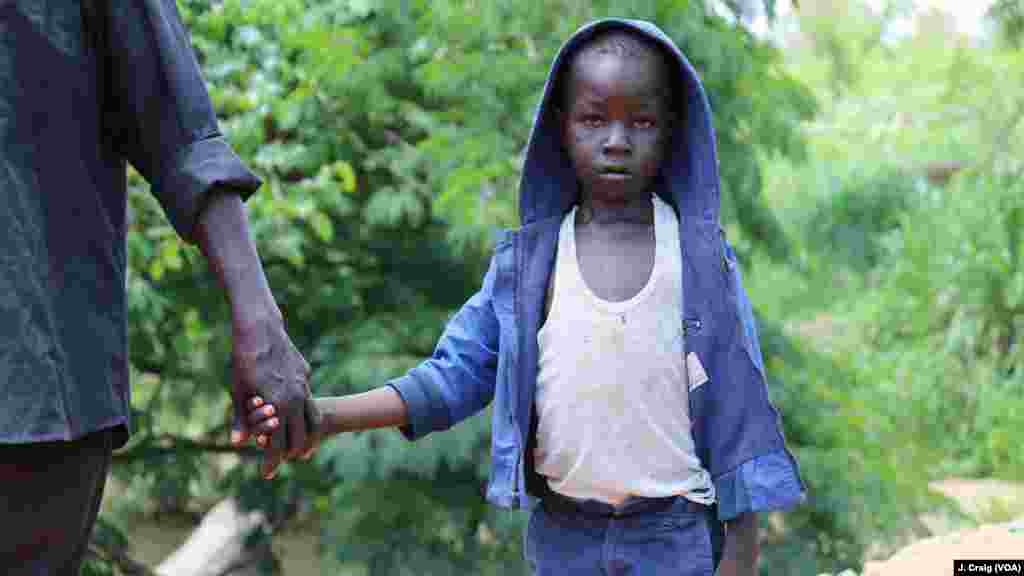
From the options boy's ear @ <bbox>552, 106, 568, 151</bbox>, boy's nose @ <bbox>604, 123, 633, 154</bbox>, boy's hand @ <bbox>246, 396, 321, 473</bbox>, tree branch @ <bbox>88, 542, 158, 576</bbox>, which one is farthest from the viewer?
tree branch @ <bbox>88, 542, 158, 576</bbox>

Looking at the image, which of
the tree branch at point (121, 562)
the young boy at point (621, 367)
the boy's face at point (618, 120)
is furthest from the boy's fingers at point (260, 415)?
the tree branch at point (121, 562)

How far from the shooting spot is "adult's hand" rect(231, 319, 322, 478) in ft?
5.69

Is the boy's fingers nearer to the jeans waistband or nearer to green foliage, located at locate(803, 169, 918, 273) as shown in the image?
the jeans waistband

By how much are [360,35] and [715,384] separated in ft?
11.2

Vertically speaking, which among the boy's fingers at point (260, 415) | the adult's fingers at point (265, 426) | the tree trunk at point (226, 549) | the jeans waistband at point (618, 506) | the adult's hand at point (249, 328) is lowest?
the tree trunk at point (226, 549)

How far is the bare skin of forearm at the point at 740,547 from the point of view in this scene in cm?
213

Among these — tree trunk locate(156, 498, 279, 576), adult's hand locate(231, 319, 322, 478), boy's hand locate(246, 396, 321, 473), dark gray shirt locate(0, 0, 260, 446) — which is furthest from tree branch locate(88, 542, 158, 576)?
dark gray shirt locate(0, 0, 260, 446)

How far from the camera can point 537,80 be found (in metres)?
4.84

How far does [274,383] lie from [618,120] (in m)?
0.73

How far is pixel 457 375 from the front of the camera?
2.26m

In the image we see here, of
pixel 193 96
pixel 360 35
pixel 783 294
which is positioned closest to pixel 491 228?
pixel 360 35

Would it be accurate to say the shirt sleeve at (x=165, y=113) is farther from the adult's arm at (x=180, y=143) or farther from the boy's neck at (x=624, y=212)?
the boy's neck at (x=624, y=212)

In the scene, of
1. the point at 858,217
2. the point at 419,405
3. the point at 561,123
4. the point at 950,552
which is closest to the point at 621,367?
the point at 419,405

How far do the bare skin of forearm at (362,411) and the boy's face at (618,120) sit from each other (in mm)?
Answer: 474
